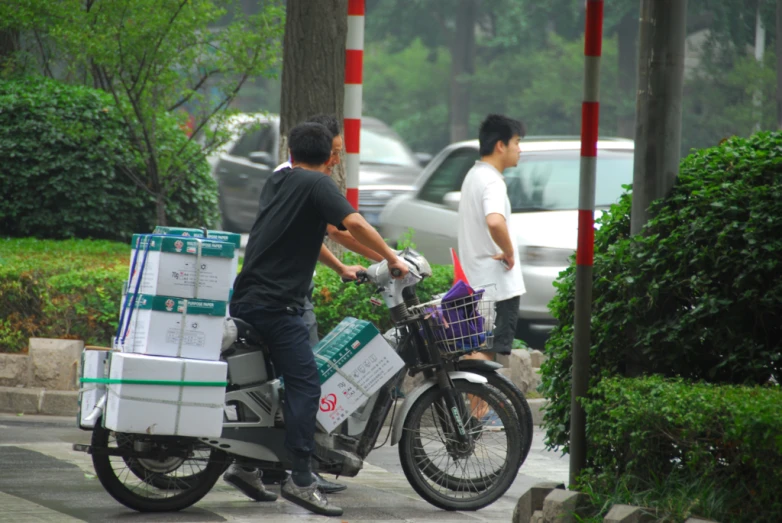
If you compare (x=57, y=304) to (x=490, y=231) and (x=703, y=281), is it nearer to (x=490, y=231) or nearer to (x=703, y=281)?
(x=490, y=231)

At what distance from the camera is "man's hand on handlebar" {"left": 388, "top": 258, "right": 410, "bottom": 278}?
5578 millimetres

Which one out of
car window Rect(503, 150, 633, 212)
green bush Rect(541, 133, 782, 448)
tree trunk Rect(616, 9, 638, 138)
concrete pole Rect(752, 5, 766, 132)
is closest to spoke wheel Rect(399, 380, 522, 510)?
green bush Rect(541, 133, 782, 448)

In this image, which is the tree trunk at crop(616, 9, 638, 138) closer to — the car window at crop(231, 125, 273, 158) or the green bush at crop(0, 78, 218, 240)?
the car window at crop(231, 125, 273, 158)

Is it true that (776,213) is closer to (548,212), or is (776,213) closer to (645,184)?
(645,184)

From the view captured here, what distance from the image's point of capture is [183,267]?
17.4ft

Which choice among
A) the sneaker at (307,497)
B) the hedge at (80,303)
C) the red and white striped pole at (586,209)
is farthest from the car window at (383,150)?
the red and white striped pole at (586,209)

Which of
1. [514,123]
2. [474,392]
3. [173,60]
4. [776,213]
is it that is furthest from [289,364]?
[173,60]

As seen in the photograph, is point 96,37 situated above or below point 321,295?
above

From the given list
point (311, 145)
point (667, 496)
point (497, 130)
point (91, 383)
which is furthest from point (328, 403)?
point (497, 130)

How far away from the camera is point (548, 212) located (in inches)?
429

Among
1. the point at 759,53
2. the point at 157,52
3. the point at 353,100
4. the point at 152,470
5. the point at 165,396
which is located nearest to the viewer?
the point at 165,396

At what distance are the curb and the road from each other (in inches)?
28.2

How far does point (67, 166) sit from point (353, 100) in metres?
3.89

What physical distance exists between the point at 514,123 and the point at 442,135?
4113 cm
